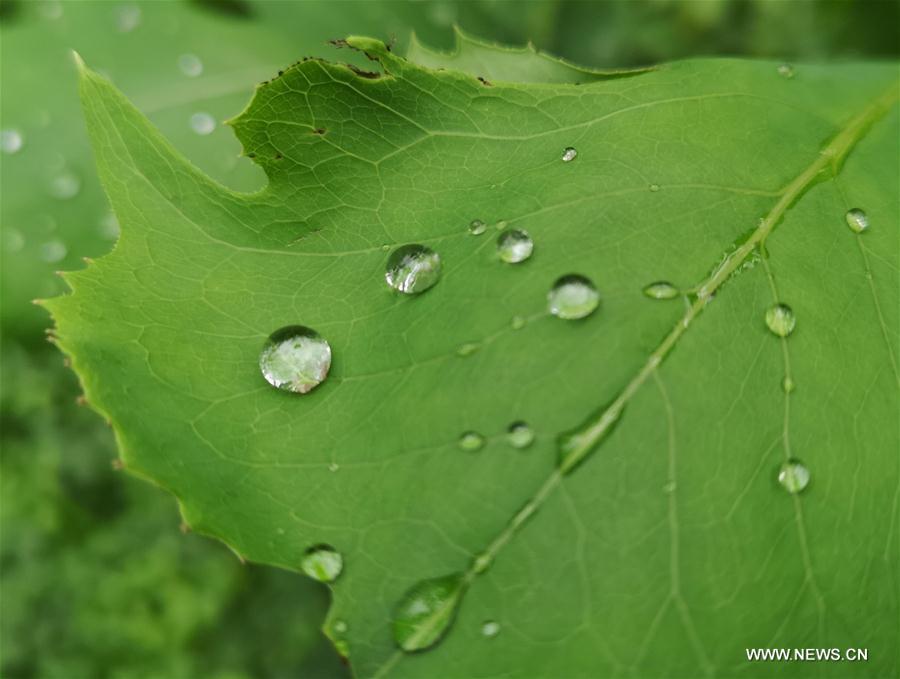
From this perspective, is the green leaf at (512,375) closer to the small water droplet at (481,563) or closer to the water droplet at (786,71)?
the small water droplet at (481,563)

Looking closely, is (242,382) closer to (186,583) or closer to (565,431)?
(565,431)

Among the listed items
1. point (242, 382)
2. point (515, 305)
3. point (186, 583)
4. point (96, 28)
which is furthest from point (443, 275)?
point (186, 583)

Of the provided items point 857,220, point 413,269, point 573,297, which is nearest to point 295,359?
point 413,269

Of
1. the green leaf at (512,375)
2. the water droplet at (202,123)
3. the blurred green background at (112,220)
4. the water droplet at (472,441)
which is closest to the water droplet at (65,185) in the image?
the blurred green background at (112,220)

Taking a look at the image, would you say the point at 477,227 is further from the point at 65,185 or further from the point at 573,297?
the point at 65,185

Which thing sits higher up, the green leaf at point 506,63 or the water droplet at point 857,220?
the green leaf at point 506,63
